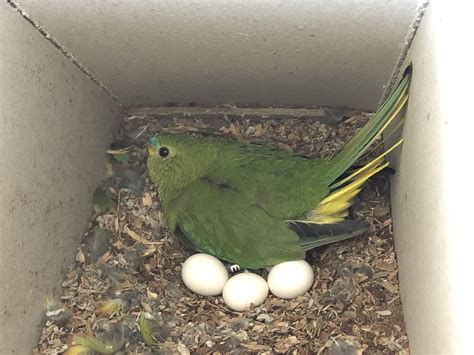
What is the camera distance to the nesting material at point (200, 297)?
149cm

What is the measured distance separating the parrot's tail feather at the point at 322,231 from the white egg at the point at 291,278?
50 millimetres

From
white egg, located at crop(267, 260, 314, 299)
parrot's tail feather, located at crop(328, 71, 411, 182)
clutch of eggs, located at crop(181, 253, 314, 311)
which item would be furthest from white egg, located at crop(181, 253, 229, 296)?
parrot's tail feather, located at crop(328, 71, 411, 182)

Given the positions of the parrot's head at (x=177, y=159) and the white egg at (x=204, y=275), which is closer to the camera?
the white egg at (x=204, y=275)

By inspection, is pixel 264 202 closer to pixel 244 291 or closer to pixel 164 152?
pixel 244 291

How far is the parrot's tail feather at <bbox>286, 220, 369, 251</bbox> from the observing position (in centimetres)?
153

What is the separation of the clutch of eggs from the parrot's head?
225 mm

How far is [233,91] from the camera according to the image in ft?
6.03

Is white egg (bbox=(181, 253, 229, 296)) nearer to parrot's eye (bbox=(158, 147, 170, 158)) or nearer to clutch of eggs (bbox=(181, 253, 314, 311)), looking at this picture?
clutch of eggs (bbox=(181, 253, 314, 311))

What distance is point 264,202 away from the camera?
158 centimetres

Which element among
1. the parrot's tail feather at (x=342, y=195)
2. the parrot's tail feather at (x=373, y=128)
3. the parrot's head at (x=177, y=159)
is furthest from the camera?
the parrot's head at (x=177, y=159)

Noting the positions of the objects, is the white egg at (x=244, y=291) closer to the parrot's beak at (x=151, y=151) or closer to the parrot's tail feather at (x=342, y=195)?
the parrot's tail feather at (x=342, y=195)

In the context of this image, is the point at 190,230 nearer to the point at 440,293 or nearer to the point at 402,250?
the point at 402,250

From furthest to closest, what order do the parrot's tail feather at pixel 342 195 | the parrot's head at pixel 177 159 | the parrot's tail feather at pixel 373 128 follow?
1. the parrot's head at pixel 177 159
2. the parrot's tail feather at pixel 342 195
3. the parrot's tail feather at pixel 373 128

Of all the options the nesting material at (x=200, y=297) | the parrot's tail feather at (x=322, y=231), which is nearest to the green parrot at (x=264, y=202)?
the parrot's tail feather at (x=322, y=231)
